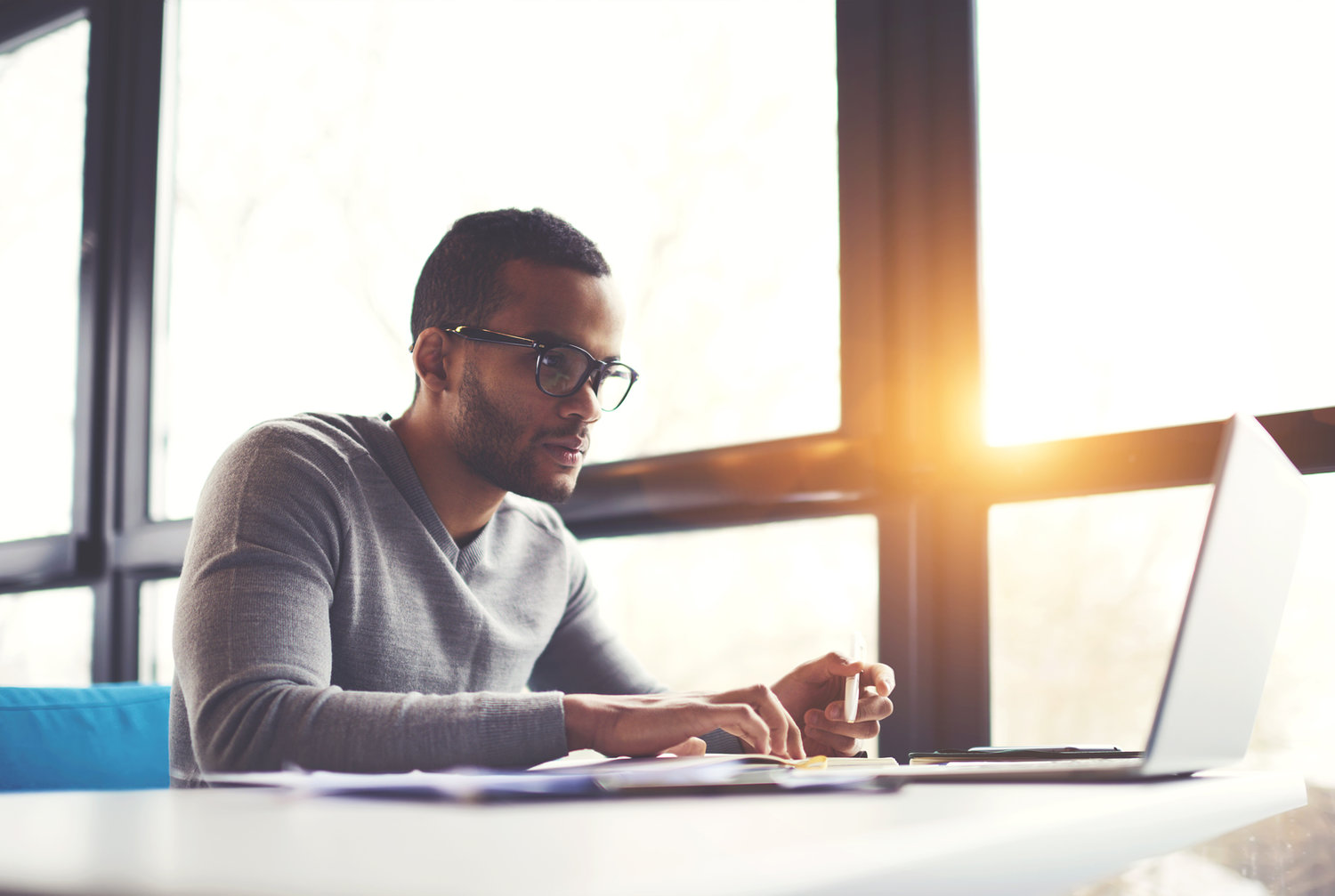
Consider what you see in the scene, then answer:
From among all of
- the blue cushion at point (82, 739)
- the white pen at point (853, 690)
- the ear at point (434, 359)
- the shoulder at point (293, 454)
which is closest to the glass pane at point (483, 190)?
the ear at point (434, 359)

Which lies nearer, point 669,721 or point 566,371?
point 669,721

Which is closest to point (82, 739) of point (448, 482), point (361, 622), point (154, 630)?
point (361, 622)

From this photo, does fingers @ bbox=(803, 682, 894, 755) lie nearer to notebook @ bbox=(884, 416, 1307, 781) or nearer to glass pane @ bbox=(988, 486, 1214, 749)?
notebook @ bbox=(884, 416, 1307, 781)

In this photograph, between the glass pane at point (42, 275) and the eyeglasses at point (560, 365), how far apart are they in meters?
2.00

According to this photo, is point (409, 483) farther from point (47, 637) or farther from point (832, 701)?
point (47, 637)

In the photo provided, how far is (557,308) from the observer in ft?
5.05

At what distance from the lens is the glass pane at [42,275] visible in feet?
10.0

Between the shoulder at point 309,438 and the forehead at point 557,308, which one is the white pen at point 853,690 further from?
the shoulder at point 309,438

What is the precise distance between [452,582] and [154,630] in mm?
1695

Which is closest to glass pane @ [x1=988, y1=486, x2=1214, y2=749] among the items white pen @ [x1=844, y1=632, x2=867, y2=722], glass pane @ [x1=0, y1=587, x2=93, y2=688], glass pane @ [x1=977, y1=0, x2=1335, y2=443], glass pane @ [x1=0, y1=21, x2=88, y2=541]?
glass pane @ [x1=977, y1=0, x2=1335, y2=443]

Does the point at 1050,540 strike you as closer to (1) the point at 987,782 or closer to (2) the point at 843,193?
(2) the point at 843,193

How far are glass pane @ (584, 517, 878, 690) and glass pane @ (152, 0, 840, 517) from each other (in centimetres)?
19

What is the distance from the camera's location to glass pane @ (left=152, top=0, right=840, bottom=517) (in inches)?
79.3

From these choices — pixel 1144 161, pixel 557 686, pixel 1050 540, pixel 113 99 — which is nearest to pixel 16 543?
pixel 113 99
